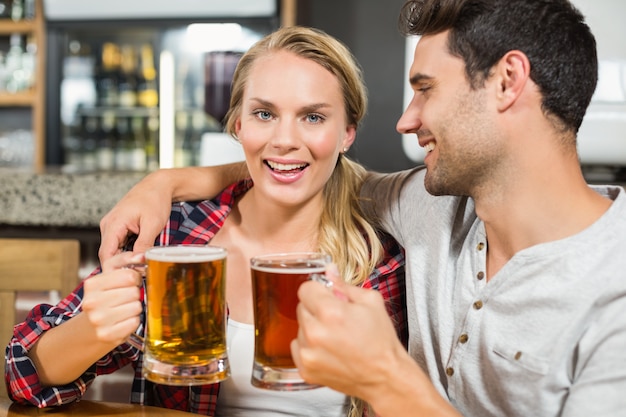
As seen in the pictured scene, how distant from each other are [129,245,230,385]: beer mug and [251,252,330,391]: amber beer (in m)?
0.06

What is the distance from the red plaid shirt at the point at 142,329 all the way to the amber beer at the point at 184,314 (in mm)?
321

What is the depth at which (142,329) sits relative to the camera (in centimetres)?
136

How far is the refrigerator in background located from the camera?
439 cm

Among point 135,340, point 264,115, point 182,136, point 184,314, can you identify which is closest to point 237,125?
point 264,115

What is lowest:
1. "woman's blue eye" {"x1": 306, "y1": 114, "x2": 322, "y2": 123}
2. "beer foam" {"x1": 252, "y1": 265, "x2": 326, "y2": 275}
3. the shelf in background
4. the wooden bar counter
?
the wooden bar counter

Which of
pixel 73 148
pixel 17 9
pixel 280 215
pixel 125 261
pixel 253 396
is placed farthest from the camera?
pixel 73 148

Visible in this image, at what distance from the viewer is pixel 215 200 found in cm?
165

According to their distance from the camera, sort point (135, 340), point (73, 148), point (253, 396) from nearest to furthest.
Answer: point (135, 340), point (253, 396), point (73, 148)

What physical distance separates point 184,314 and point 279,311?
5.1 inches

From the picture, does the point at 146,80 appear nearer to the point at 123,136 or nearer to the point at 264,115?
the point at 123,136

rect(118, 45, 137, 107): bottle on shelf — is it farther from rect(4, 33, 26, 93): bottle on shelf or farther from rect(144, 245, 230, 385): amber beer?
rect(144, 245, 230, 385): amber beer

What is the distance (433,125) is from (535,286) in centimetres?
32

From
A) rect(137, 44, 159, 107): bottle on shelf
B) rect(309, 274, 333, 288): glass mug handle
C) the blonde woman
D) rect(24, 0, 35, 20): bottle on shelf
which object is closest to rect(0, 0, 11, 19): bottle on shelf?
rect(24, 0, 35, 20): bottle on shelf

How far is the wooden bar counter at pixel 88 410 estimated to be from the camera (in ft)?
3.67
